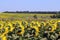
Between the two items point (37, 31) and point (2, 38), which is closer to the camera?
point (2, 38)

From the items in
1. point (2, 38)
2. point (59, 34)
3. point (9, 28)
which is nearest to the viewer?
point (2, 38)

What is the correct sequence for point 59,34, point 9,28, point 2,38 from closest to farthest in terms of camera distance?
point 2,38 → point 59,34 → point 9,28

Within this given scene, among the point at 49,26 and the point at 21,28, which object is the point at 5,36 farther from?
the point at 49,26

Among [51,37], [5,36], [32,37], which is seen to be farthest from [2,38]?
[51,37]

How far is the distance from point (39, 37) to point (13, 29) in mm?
863

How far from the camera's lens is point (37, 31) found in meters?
7.04

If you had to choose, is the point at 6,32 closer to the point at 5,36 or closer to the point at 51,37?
the point at 5,36

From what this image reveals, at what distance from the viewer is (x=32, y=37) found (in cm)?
681

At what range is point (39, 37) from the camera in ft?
22.1

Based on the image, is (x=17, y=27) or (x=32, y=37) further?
(x=17, y=27)

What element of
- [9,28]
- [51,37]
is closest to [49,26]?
[51,37]

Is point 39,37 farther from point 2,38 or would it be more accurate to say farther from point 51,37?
point 2,38

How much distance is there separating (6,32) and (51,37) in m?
1.19

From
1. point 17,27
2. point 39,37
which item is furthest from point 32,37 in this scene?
point 17,27
